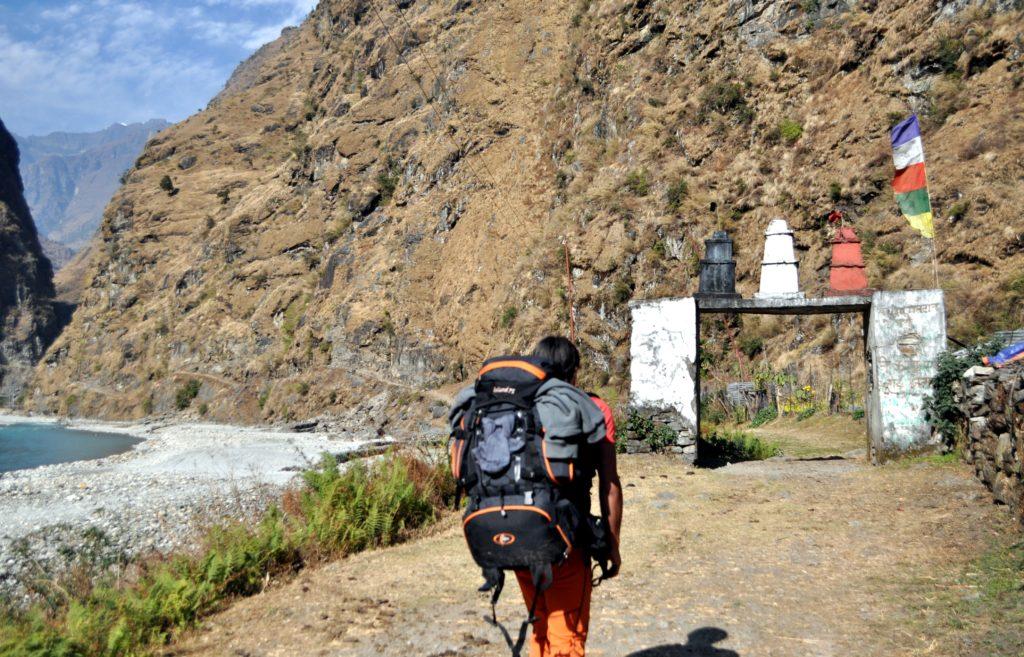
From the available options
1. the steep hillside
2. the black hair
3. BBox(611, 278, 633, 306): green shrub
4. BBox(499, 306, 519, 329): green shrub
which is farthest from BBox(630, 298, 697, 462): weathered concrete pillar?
BBox(499, 306, 519, 329): green shrub

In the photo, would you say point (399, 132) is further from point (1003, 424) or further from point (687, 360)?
point (1003, 424)

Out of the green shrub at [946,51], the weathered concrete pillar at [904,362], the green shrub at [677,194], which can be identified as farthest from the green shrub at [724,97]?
the weathered concrete pillar at [904,362]

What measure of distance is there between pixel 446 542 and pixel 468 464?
15.0 feet

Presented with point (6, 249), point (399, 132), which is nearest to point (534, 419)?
point (399, 132)

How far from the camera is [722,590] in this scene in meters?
5.81

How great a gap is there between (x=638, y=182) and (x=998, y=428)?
67.6ft

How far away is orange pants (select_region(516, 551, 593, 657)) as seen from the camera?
3.24 metres

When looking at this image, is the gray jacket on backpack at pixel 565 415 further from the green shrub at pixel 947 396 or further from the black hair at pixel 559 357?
the green shrub at pixel 947 396

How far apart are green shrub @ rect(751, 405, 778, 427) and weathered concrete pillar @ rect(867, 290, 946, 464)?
9.49 meters

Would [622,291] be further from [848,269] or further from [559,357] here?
[559,357]

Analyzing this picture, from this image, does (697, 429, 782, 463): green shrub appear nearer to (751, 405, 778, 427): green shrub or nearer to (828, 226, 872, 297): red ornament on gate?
(828, 226, 872, 297): red ornament on gate

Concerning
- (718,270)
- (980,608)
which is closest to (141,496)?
(718,270)

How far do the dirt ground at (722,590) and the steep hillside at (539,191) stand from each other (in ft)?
37.0

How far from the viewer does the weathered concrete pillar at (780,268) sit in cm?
1084
